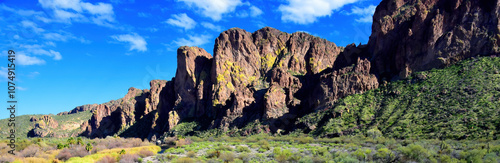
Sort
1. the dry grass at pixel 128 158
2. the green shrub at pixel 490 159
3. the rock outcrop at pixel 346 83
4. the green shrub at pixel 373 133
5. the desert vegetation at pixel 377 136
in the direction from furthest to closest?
1. the rock outcrop at pixel 346 83
2. the green shrub at pixel 373 133
3. the desert vegetation at pixel 377 136
4. the dry grass at pixel 128 158
5. the green shrub at pixel 490 159

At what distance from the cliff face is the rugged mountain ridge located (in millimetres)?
261

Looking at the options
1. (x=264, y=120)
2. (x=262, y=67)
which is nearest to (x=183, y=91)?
(x=262, y=67)

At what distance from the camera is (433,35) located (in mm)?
92375

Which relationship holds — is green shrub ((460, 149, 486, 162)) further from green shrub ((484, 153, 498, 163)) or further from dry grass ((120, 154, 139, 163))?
dry grass ((120, 154, 139, 163))

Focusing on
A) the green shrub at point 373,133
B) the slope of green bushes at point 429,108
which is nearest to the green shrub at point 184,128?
the slope of green bushes at point 429,108

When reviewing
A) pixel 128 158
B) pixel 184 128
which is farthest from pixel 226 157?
pixel 184 128

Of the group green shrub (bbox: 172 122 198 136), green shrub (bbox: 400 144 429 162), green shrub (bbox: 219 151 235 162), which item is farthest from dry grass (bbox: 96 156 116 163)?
green shrub (bbox: 172 122 198 136)

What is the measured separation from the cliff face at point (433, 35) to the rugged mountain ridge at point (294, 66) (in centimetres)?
26

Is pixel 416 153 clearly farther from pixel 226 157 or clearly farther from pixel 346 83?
pixel 346 83

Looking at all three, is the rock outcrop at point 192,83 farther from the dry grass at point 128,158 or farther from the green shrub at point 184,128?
the dry grass at point 128,158

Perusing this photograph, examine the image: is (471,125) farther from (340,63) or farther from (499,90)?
(340,63)

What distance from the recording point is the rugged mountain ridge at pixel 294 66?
88.9m

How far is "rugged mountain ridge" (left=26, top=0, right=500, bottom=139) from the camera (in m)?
88.9

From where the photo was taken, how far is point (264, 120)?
10956 cm
